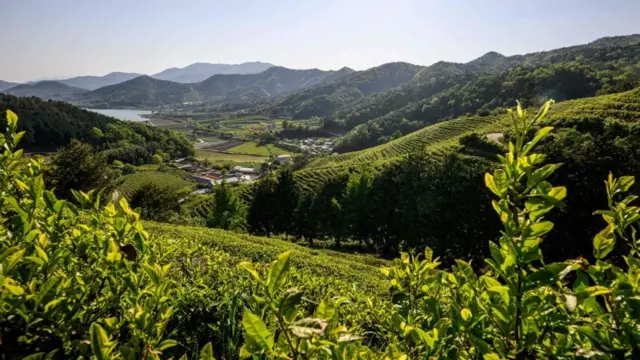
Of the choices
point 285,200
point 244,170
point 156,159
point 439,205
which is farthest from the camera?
point 156,159

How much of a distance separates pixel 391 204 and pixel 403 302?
30913mm

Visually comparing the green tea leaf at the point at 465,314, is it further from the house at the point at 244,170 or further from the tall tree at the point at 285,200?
the house at the point at 244,170

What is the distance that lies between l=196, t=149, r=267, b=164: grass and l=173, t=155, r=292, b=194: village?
6739 mm

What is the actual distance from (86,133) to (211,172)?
40740mm

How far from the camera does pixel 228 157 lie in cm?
12769

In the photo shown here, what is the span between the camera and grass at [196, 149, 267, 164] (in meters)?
121

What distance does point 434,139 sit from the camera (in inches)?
2576

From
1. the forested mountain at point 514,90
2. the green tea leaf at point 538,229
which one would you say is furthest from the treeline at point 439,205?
the forested mountain at point 514,90

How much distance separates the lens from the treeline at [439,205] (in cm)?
2309

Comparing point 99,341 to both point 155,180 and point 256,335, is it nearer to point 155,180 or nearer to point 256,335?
point 256,335

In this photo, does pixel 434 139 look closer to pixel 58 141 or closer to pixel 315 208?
pixel 315 208

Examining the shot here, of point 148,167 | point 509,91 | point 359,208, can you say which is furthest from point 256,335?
point 509,91

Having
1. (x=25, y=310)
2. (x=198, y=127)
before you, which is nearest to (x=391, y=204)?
(x=25, y=310)

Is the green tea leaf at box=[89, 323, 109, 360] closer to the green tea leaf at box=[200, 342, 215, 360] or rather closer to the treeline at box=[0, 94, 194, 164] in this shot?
the green tea leaf at box=[200, 342, 215, 360]
